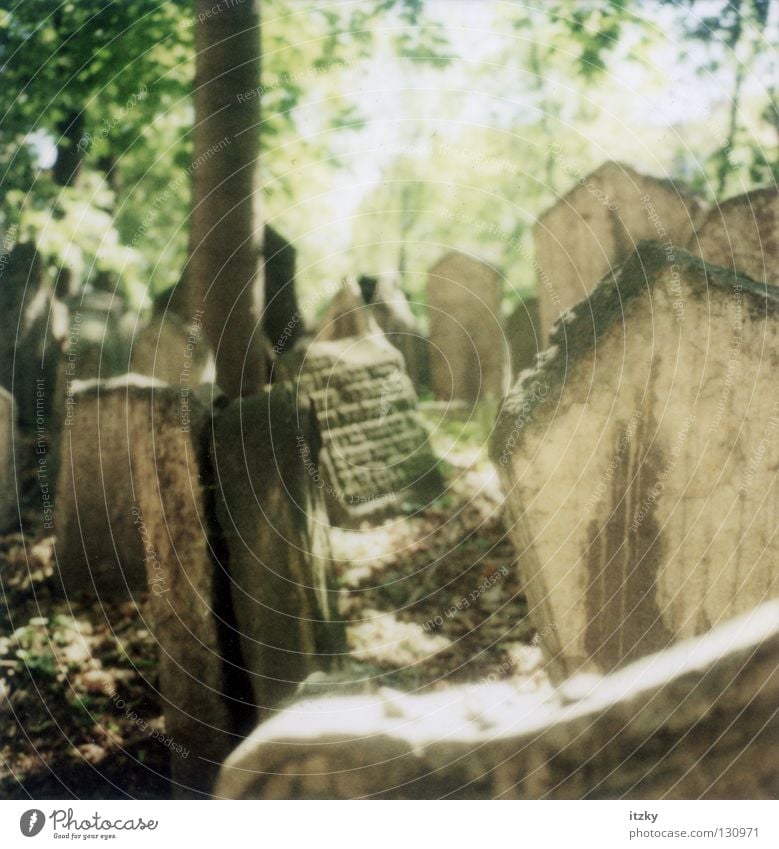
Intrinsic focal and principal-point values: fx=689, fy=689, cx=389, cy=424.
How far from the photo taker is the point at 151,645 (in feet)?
9.16

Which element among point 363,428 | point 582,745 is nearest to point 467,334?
point 363,428

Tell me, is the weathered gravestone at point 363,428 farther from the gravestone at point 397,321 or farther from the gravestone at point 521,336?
the gravestone at point 521,336

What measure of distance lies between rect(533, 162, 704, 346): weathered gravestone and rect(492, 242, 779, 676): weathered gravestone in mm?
751

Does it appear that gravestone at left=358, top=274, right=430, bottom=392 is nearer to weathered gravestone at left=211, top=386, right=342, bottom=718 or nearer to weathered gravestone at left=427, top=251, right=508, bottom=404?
weathered gravestone at left=427, top=251, right=508, bottom=404

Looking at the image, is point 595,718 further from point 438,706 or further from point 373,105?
point 373,105

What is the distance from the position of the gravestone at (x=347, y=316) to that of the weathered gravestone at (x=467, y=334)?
0.82 metres

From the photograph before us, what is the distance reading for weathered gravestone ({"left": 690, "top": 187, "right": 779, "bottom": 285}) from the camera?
9.16 feet

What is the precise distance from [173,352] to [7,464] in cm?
99

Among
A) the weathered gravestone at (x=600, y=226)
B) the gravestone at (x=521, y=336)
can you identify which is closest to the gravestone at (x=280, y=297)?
the weathered gravestone at (x=600, y=226)

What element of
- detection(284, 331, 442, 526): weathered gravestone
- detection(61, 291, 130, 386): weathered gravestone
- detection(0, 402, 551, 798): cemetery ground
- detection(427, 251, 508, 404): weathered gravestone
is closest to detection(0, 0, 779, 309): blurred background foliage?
detection(61, 291, 130, 386): weathered gravestone

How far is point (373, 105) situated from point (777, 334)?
1780mm

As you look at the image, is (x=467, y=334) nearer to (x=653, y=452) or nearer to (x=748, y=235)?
(x=748, y=235)

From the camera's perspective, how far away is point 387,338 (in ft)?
14.8

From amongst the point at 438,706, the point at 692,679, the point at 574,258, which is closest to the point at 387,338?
the point at 574,258
